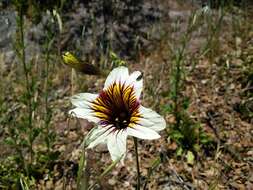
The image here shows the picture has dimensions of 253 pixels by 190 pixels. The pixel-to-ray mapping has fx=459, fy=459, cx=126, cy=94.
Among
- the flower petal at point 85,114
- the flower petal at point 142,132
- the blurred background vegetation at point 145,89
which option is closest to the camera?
the flower petal at point 142,132

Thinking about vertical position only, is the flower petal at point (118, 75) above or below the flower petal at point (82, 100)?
above

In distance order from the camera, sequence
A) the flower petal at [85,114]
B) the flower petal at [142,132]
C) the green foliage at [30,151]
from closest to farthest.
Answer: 1. the flower petal at [142,132]
2. the flower petal at [85,114]
3. the green foliage at [30,151]

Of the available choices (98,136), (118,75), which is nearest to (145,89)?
(118,75)

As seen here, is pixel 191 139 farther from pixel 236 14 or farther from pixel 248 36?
pixel 236 14

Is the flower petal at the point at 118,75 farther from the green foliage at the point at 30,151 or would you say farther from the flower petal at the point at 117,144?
the green foliage at the point at 30,151

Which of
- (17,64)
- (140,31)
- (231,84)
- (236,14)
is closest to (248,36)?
(236,14)

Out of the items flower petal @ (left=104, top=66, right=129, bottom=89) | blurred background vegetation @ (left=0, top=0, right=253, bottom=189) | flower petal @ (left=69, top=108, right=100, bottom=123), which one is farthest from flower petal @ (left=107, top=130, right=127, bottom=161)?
blurred background vegetation @ (left=0, top=0, right=253, bottom=189)

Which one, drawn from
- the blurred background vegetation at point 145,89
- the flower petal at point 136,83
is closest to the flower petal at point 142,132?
the flower petal at point 136,83
